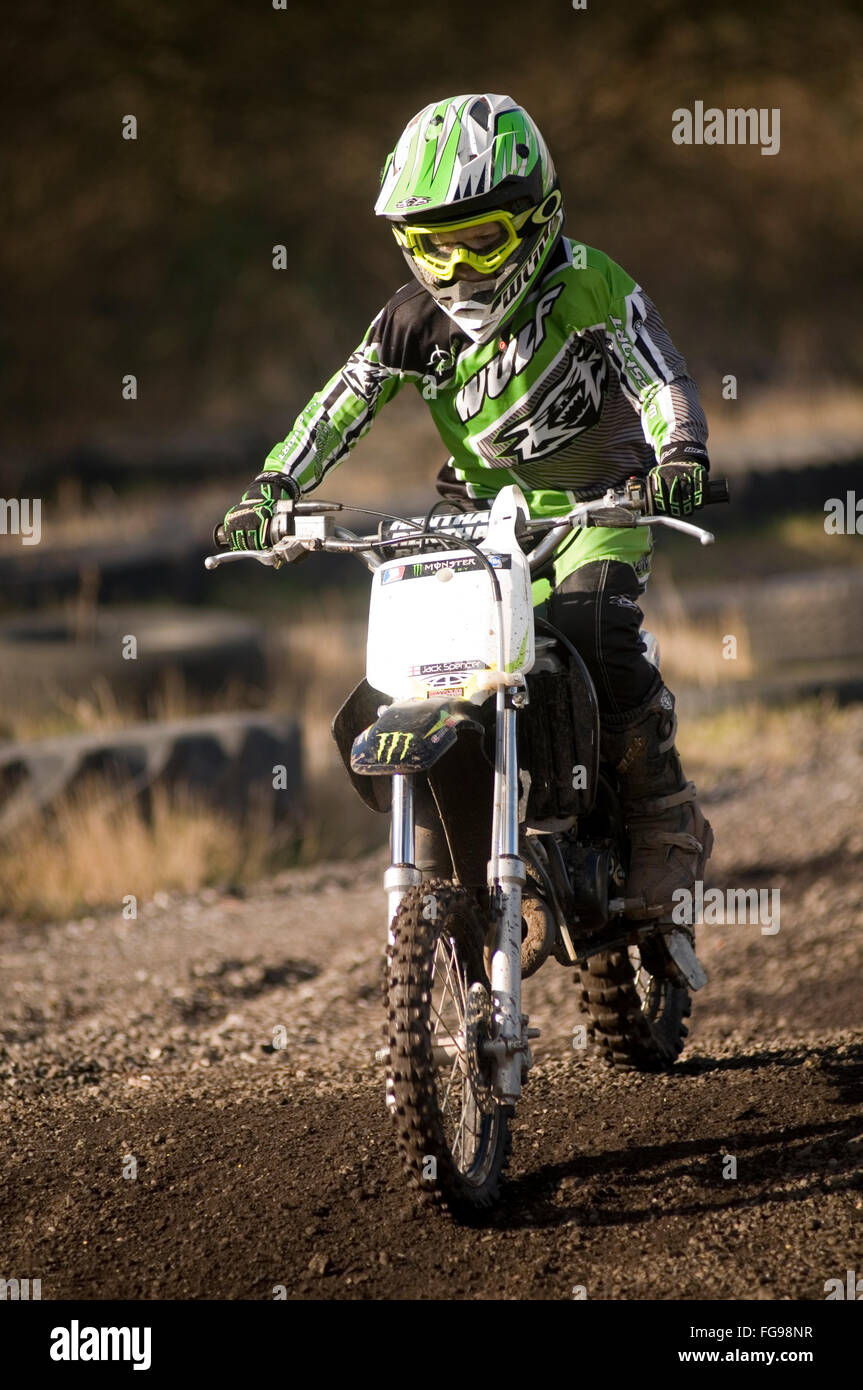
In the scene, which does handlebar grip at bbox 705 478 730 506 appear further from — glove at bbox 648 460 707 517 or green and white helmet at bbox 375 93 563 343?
green and white helmet at bbox 375 93 563 343

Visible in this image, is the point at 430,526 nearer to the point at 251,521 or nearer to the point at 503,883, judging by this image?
the point at 251,521

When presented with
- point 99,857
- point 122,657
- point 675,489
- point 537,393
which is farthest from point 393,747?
point 122,657

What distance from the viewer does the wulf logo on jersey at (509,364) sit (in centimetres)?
469

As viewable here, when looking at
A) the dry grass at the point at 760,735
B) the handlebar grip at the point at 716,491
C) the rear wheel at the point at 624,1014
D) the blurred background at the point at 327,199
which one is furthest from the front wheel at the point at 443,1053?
the blurred background at the point at 327,199

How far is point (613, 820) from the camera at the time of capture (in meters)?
4.84

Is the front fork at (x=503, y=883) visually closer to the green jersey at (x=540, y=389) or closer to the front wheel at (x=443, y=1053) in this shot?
the front wheel at (x=443, y=1053)

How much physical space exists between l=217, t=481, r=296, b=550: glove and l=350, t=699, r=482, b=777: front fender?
0.68 m

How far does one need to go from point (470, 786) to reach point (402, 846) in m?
0.36

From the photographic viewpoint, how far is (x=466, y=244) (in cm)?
439

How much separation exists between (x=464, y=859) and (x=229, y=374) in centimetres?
2728

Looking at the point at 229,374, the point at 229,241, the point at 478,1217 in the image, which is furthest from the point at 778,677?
the point at 229,241

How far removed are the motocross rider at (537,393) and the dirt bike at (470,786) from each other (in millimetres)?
165

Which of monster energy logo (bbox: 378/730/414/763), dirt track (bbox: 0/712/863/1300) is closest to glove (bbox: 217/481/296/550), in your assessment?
monster energy logo (bbox: 378/730/414/763)

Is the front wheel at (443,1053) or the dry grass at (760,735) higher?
the dry grass at (760,735)
